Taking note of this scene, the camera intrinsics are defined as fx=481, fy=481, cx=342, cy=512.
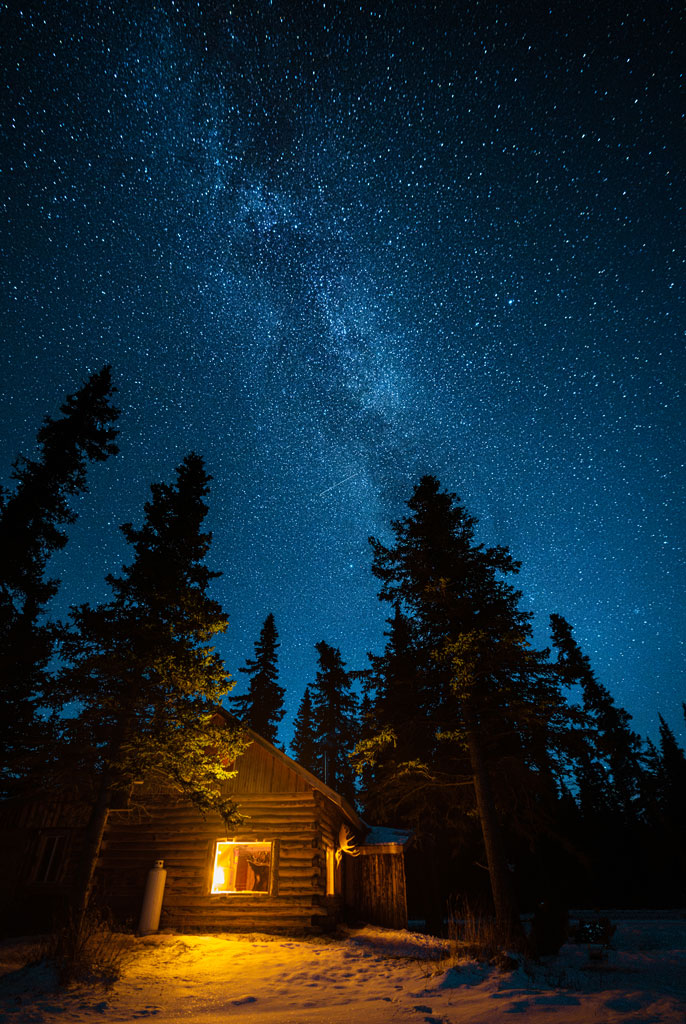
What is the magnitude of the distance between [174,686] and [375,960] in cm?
793

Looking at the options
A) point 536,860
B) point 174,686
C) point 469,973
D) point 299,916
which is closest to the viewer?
point 469,973

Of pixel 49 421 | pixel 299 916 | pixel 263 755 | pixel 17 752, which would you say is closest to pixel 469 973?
pixel 299 916

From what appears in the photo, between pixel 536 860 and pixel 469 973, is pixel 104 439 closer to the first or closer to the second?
pixel 469 973

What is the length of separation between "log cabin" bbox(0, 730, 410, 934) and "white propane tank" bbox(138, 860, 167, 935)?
46.0 inches

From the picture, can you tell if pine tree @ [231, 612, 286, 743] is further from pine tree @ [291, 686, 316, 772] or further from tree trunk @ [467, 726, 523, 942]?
tree trunk @ [467, 726, 523, 942]

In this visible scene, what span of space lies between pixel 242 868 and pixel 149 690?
17.6m

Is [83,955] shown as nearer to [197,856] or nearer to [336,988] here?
[336,988]

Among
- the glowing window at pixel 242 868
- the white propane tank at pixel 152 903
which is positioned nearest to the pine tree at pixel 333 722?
the glowing window at pixel 242 868

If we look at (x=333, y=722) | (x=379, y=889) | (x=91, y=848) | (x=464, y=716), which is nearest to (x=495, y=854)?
(x=464, y=716)

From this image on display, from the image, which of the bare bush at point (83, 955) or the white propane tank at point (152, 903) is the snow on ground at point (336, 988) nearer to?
the bare bush at point (83, 955)

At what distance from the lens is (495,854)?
492 inches

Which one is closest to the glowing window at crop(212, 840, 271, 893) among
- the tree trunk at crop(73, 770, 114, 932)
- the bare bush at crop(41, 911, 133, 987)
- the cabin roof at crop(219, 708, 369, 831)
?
the cabin roof at crop(219, 708, 369, 831)

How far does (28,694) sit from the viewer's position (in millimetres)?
15594

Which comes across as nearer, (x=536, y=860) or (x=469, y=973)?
(x=469, y=973)
